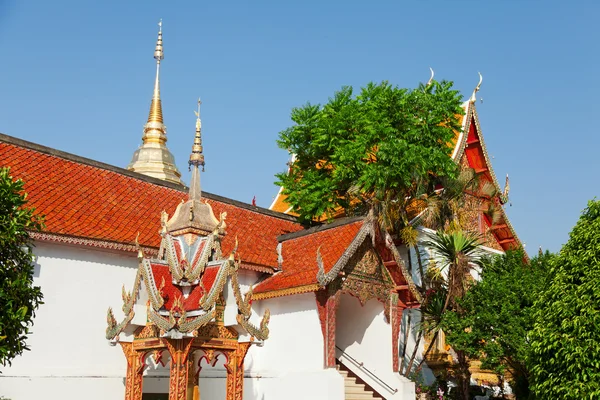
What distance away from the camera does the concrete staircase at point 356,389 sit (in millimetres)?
16156

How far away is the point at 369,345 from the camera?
16.9 meters

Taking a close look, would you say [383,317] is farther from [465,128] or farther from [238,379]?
[465,128]

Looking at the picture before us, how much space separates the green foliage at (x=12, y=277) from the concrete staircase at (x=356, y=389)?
336 inches

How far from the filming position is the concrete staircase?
16156 millimetres

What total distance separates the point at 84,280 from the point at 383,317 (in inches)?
268

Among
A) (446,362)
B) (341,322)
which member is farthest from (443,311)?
(446,362)

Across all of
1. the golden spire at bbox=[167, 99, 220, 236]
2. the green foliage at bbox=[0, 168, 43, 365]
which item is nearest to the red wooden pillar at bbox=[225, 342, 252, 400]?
the golden spire at bbox=[167, 99, 220, 236]

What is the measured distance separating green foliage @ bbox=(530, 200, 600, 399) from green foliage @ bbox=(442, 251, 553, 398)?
330cm

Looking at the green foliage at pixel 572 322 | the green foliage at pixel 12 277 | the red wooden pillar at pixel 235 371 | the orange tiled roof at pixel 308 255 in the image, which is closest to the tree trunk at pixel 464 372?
the orange tiled roof at pixel 308 255

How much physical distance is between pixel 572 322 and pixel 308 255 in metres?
6.32

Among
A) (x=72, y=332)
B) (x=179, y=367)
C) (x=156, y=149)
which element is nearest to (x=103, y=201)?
(x=72, y=332)

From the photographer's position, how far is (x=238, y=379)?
37.9ft

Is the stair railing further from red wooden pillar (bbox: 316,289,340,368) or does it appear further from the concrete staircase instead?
red wooden pillar (bbox: 316,289,340,368)

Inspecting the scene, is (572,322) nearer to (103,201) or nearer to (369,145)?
(369,145)
